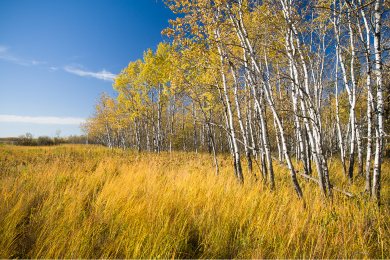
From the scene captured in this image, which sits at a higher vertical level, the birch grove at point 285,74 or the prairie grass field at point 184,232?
the birch grove at point 285,74

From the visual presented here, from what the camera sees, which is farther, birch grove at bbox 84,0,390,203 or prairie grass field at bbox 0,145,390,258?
birch grove at bbox 84,0,390,203

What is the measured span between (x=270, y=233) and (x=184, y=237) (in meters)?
1.02

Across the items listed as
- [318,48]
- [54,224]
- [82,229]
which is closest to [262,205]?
[82,229]

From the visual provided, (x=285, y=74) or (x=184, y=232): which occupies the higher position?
(x=285, y=74)

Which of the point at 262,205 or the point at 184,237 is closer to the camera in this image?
the point at 184,237

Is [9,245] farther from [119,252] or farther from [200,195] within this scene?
[200,195]

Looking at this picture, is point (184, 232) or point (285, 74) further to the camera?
point (285, 74)

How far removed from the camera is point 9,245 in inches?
91.7

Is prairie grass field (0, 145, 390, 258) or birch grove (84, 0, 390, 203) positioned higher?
birch grove (84, 0, 390, 203)

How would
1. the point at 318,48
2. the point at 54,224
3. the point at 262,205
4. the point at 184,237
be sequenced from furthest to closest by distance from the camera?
1. the point at 318,48
2. the point at 262,205
3. the point at 54,224
4. the point at 184,237

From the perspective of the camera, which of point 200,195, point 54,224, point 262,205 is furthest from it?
point 200,195

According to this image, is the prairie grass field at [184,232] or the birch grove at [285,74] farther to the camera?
the birch grove at [285,74]

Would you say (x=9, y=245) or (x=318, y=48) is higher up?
(x=318, y=48)

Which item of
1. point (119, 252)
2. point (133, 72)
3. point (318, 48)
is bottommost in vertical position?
point (119, 252)
